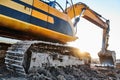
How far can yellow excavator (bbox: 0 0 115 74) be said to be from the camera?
19.0 ft

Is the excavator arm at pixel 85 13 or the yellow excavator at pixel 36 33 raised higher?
the excavator arm at pixel 85 13

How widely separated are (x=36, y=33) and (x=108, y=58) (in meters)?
6.00

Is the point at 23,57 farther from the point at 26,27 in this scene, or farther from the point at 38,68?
the point at 26,27

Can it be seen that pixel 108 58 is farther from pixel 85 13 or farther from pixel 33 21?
pixel 33 21

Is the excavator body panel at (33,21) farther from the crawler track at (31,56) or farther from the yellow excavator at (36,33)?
the crawler track at (31,56)

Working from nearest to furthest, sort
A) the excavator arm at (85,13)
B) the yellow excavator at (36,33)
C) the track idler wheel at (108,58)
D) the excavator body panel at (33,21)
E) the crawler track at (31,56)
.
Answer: the crawler track at (31,56)
the yellow excavator at (36,33)
the excavator body panel at (33,21)
the excavator arm at (85,13)
the track idler wheel at (108,58)

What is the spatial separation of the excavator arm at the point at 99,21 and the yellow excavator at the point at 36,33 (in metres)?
0.48

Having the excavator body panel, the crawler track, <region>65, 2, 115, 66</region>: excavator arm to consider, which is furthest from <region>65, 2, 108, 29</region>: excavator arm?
the crawler track

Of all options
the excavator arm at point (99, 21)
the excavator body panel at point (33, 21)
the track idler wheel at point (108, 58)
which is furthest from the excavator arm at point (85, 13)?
the track idler wheel at point (108, 58)

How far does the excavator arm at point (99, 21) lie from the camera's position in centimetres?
969

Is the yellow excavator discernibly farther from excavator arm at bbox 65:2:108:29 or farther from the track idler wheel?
the track idler wheel


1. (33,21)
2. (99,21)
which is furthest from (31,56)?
(99,21)

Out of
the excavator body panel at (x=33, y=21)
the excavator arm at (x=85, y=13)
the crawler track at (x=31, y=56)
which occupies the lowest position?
the crawler track at (x=31, y=56)

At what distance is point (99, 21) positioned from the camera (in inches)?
465
